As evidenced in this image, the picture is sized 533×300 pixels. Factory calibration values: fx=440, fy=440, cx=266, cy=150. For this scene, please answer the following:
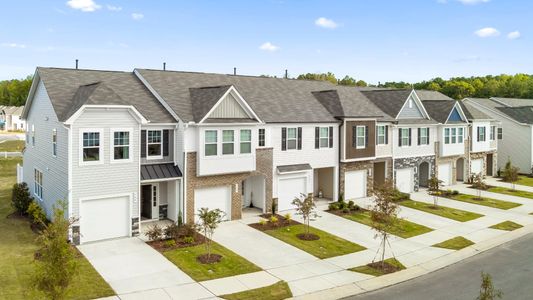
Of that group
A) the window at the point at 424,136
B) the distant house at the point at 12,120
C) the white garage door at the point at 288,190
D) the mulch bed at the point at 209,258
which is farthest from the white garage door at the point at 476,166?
the distant house at the point at 12,120

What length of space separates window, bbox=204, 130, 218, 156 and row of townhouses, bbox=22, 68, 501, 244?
57mm

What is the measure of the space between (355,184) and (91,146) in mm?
19902

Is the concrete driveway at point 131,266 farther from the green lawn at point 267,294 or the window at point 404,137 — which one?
the window at point 404,137

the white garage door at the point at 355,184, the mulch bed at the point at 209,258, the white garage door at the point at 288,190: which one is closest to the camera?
the mulch bed at the point at 209,258

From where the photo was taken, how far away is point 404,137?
37.1 m

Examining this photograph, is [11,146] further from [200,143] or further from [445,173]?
[445,173]

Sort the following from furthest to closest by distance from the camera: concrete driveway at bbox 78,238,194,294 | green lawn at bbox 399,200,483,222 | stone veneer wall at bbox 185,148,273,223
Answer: green lawn at bbox 399,200,483,222, stone veneer wall at bbox 185,148,273,223, concrete driveway at bbox 78,238,194,294

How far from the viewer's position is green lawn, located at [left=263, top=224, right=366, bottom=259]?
21094mm

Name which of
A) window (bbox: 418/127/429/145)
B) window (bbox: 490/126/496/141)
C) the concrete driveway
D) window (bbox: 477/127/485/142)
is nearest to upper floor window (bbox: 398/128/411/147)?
window (bbox: 418/127/429/145)

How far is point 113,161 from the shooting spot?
2173 cm

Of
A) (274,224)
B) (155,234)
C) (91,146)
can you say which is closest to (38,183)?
(91,146)

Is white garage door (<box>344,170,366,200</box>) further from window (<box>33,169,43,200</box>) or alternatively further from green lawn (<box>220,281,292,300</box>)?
window (<box>33,169,43,200</box>)

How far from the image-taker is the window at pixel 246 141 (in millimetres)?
26281

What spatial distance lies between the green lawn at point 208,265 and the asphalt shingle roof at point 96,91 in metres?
7.91
